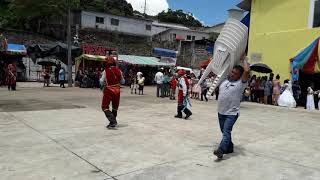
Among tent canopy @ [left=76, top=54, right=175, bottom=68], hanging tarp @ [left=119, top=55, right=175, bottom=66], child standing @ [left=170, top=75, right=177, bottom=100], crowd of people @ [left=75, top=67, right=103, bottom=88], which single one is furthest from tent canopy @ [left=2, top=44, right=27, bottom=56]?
child standing @ [left=170, top=75, right=177, bottom=100]

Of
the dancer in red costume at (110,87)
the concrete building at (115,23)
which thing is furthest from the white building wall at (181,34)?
the dancer in red costume at (110,87)

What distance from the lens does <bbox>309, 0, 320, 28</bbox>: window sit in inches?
761

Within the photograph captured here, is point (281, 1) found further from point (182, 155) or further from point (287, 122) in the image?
point (182, 155)

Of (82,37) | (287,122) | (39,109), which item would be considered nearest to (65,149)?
(39,109)

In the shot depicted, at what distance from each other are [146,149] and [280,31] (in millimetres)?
16418

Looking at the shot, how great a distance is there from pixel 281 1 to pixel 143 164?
18116 millimetres

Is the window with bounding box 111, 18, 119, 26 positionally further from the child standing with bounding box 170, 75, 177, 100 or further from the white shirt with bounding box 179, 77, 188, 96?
the white shirt with bounding box 179, 77, 188, 96

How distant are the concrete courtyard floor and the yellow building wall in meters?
9.91

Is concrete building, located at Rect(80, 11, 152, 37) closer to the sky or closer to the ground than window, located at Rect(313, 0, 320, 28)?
closer to the sky

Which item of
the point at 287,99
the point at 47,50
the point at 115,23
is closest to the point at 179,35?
the point at 115,23

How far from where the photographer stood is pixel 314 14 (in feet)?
64.1

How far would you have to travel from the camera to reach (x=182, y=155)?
643 centimetres

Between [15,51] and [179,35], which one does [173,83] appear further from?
[179,35]

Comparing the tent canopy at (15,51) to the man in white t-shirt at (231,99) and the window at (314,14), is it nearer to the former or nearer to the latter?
the window at (314,14)
